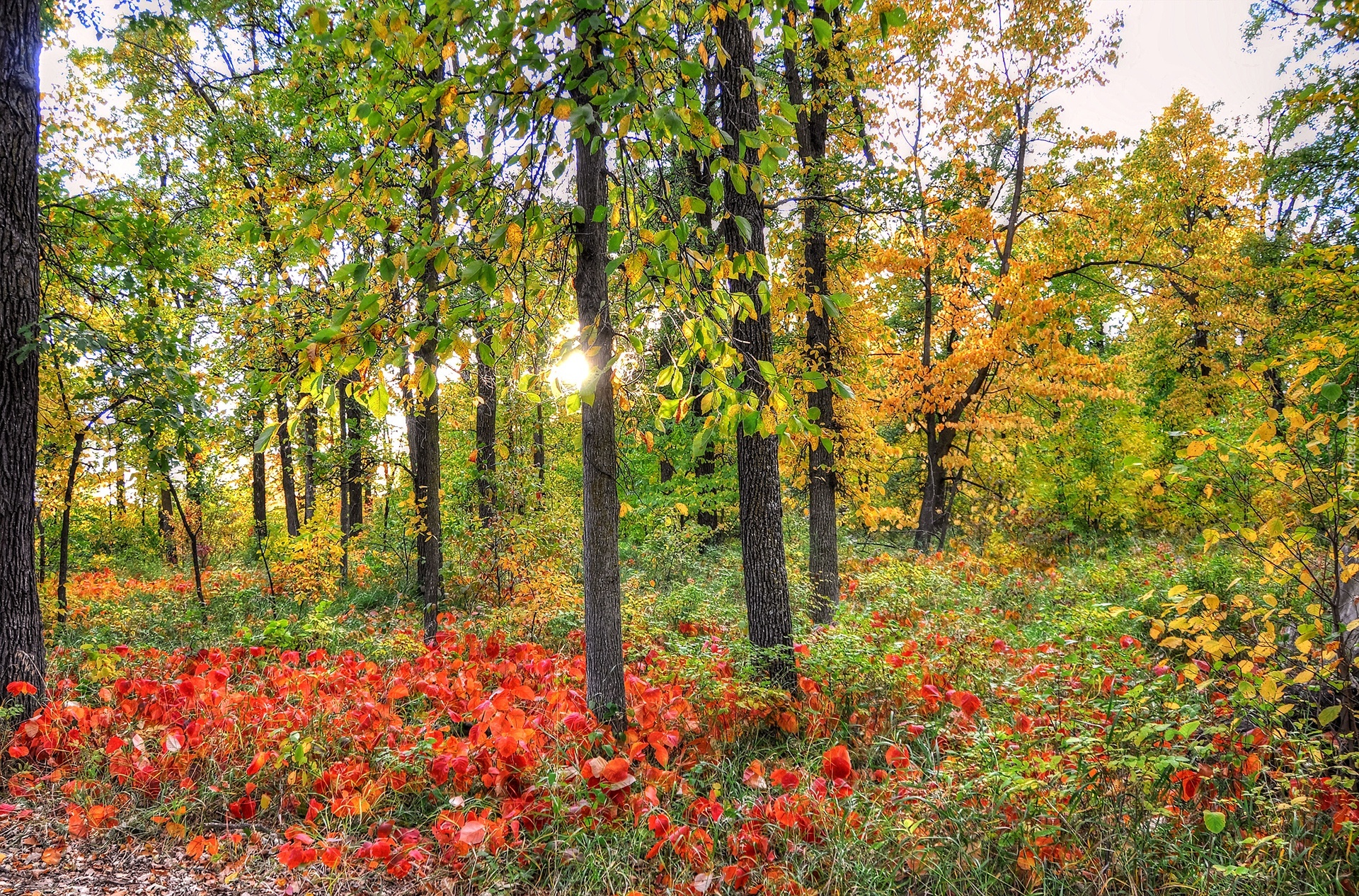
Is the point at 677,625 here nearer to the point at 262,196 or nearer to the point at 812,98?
the point at 812,98

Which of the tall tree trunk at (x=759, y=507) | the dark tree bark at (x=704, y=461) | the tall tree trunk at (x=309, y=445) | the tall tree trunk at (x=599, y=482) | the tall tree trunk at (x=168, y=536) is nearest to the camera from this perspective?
the tall tree trunk at (x=599, y=482)

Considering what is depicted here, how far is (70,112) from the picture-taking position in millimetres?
10312

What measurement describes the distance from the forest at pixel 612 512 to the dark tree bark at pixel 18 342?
0.03 m

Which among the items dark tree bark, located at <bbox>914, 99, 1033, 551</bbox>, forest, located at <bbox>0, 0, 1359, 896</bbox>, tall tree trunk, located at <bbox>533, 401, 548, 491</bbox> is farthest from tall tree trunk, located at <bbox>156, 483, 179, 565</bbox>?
dark tree bark, located at <bbox>914, 99, 1033, 551</bbox>

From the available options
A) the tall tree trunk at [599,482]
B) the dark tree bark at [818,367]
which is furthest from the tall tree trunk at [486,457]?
the tall tree trunk at [599,482]

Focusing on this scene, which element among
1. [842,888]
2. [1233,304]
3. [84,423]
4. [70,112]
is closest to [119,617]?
[84,423]

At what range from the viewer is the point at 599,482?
3.20 metres

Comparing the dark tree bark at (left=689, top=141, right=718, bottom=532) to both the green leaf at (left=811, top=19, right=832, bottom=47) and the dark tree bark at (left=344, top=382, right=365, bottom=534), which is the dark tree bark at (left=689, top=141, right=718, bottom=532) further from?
the dark tree bark at (left=344, top=382, right=365, bottom=534)

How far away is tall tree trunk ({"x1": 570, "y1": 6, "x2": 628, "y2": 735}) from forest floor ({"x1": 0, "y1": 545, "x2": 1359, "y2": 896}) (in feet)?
0.88

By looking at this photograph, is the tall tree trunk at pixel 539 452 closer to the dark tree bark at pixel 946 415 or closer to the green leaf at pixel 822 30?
the green leaf at pixel 822 30

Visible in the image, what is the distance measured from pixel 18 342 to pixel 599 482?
3734 millimetres

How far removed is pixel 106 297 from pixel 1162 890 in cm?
715

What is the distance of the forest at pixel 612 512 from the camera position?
1859mm

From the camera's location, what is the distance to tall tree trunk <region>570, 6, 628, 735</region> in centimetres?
301
